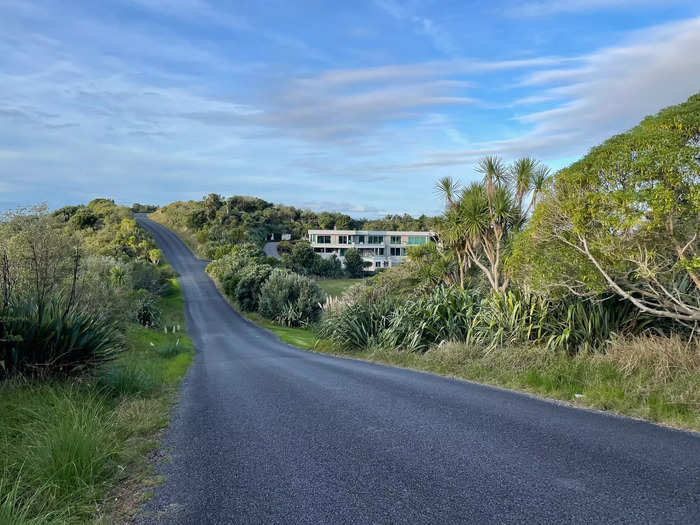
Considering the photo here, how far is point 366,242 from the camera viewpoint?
8788cm

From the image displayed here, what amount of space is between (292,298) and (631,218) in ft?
107

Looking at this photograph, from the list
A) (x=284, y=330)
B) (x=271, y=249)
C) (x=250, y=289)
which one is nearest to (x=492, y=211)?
(x=284, y=330)

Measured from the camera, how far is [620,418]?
621 cm

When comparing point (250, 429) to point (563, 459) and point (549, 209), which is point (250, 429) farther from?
point (549, 209)

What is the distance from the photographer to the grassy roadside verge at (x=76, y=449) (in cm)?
397

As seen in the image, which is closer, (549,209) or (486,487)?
(486,487)

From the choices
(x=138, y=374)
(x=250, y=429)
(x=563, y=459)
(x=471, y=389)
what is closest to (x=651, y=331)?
(x=471, y=389)

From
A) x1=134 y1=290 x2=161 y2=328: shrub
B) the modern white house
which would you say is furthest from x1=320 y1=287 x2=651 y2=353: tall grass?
the modern white house

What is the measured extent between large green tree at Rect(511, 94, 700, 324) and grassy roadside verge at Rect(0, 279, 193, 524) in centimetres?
702

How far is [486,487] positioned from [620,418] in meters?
3.11

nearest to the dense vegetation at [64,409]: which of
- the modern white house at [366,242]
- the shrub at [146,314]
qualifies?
the shrub at [146,314]

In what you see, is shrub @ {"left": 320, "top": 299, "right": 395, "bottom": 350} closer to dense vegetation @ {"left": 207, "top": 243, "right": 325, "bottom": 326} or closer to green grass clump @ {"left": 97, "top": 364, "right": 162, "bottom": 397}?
Result: green grass clump @ {"left": 97, "top": 364, "right": 162, "bottom": 397}

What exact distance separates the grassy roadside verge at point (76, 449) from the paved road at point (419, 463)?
0.30m

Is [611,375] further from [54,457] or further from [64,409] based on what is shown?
[64,409]
